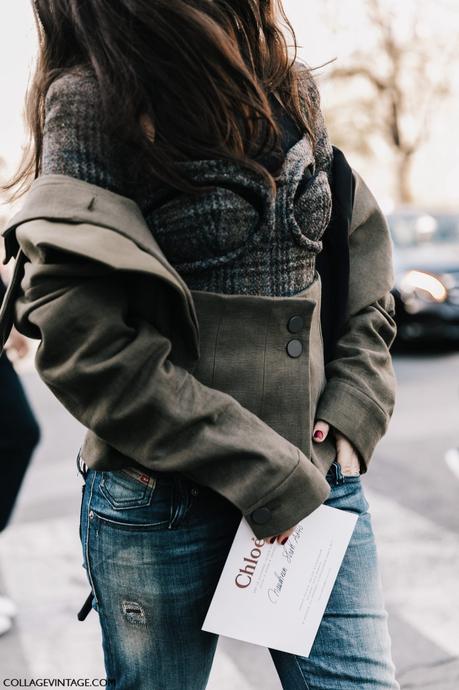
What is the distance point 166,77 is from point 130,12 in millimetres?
114

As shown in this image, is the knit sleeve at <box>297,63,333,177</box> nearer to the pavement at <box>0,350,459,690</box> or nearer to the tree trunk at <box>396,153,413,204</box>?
the pavement at <box>0,350,459,690</box>

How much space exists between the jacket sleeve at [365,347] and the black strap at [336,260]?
0.04 m

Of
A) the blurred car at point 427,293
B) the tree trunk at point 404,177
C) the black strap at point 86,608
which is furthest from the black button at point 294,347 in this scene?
the tree trunk at point 404,177

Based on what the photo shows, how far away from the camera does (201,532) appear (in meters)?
1.45

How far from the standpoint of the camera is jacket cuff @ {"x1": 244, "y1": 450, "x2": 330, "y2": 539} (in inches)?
54.9

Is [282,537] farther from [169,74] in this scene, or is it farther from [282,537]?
[169,74]

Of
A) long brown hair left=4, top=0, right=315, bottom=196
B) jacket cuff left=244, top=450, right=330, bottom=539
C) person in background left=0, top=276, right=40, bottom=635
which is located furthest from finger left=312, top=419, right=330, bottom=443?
person in background left=0, top=276, right=40, bottom=635

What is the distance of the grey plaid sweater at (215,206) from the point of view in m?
1.37

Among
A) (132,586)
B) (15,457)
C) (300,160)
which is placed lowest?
(15,457)

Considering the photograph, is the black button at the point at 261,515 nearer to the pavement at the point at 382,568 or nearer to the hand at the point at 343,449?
the hand at the point at 343,449

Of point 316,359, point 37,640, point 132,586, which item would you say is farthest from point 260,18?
point 37,640

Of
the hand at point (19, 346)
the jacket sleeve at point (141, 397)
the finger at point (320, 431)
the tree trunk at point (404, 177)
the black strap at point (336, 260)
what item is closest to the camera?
the jacket sleeve at point (141, 397)

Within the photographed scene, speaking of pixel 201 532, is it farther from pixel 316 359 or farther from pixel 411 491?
pixel 411 491

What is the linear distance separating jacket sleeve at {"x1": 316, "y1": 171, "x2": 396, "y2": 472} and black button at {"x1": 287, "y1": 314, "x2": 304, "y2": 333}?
18 cm
